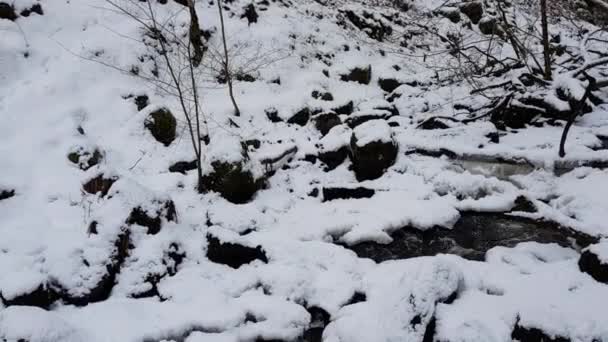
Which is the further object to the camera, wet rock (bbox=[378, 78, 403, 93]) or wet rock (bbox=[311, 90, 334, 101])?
wet rock (bbox=[378, 78, 403, 93])

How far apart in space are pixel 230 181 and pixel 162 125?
1.79 metres

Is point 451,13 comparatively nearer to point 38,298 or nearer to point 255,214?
point 255,214

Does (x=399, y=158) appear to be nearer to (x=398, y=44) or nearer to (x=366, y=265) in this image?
(x=366, y=265)

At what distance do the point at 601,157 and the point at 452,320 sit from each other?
11.8ft

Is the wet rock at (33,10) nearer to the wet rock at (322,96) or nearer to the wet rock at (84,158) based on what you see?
the wet rock at (84,158)

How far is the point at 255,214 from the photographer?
5016 mm

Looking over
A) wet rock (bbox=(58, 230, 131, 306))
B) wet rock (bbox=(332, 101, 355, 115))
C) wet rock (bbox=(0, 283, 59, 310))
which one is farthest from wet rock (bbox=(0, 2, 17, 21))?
Result: wet rock (bbox=(332, 101, 355, 115))

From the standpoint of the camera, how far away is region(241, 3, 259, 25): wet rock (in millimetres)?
9852

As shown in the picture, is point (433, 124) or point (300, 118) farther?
point (300, 118)

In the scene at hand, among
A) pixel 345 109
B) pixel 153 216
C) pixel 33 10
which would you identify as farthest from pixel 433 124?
pixel 33 10

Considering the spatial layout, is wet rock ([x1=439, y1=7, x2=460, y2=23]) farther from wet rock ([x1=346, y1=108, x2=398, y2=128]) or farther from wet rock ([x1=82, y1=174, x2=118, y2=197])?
wet rock ([x1=82, y1=174, x2=118, y2=197])

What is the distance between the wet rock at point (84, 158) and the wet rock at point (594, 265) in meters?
5.73

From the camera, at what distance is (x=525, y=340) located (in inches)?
120

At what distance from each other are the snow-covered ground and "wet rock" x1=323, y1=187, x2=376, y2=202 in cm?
5
